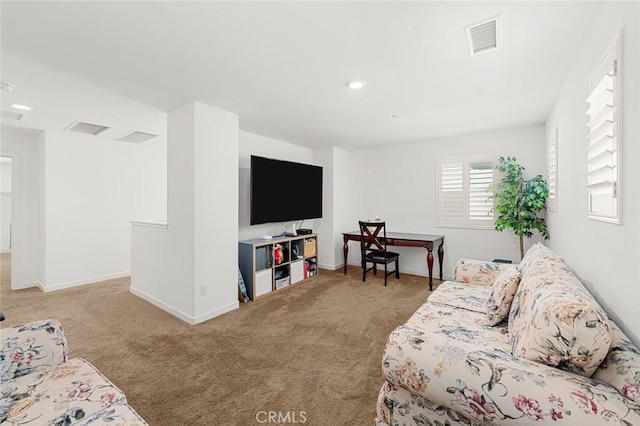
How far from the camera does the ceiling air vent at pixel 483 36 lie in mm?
1646

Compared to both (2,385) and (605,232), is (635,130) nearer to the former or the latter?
(605,232)

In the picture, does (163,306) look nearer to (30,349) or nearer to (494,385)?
(30,349)

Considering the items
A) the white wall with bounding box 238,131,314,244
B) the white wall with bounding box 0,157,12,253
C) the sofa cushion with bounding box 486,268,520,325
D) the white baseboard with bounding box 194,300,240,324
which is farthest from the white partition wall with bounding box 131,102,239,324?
the white wall with bounding box 0,157,12,253

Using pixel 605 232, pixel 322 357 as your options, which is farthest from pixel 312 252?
pixel 605 232

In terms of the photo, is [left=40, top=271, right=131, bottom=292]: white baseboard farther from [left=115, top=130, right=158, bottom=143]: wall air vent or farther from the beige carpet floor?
[left=115, top=130, right=158, bottom=143]: wall air vent

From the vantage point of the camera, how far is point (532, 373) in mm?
977

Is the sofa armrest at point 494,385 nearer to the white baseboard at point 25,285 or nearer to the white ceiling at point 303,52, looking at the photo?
the white ceiling at point 303,52

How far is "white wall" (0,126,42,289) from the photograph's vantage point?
403 cm

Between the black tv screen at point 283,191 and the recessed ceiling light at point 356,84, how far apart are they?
172cm

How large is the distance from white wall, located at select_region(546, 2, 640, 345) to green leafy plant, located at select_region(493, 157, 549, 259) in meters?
1.09

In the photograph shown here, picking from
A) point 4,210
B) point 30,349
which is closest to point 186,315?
point 30,349

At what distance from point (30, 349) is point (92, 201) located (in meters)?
3.91

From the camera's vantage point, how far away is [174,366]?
2.14m

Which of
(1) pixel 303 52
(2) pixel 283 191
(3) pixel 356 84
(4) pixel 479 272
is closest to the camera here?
(1) pixel 303 52
